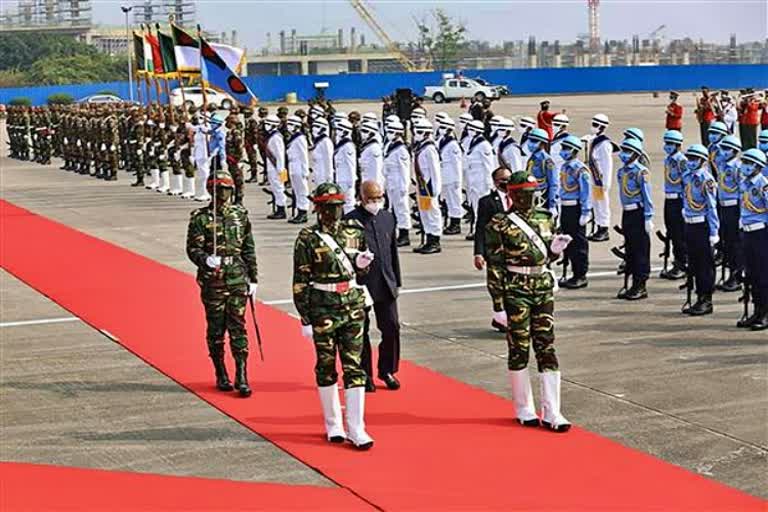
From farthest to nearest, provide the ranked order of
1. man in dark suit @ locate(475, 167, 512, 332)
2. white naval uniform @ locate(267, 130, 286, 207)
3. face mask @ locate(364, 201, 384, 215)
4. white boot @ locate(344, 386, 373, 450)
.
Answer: white naval uniform @ locate(267, 130, 286, 207), man in dark suit @ locate(475, 167, 512, 332), face mask @ locate(364, 201, 384, 215), white boot @ locate(344, 386, 373, 450)

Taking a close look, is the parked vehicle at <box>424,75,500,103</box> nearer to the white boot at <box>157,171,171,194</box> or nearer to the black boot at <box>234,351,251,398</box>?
the white boot at <box>157,171,171,194</box>

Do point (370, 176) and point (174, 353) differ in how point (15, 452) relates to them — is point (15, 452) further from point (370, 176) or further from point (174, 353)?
point (370, 176)

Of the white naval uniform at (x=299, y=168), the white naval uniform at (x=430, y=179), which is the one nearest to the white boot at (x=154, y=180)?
the white naval uniform at (x=299, y=168)

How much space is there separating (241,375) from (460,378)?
1876mm

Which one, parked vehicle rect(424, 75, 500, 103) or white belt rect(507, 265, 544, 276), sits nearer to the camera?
white belt rect(507, 265, 544, 276)

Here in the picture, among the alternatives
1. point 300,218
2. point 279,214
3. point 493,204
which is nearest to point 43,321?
point 493,204

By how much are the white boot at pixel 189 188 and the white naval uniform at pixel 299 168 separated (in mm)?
5319


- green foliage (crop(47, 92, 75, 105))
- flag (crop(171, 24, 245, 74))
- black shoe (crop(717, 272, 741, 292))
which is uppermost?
flag (crop(171, 24, 245, 74))

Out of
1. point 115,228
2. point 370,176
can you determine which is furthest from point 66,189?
point 370,176

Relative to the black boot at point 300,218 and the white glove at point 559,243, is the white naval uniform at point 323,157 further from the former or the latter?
the white glove at point 559,243

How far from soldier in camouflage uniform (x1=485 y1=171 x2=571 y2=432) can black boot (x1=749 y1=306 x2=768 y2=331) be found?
3943 mm

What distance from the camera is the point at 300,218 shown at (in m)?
23.3

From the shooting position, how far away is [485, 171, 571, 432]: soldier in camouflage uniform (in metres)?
9.38

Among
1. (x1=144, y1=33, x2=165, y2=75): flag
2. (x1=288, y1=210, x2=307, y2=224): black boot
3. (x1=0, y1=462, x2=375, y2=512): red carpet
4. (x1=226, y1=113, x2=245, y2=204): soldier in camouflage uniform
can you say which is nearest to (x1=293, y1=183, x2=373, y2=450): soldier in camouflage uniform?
(x1=0, y1=462, x2=375, y2=512): red carpet
